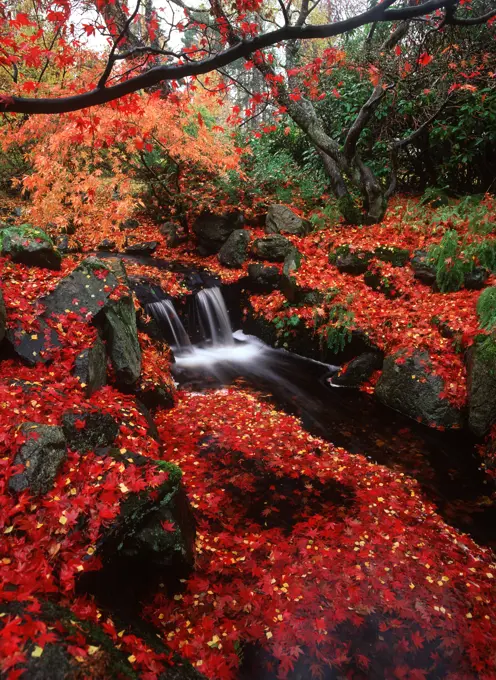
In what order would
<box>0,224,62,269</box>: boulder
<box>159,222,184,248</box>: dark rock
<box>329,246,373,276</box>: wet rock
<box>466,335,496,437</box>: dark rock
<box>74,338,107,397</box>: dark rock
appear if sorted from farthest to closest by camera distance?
<box>159,222,184,248</box>: dark rock < <box>329,246,373,276</box>: wet rock < <box>0,224,62,269</box>: boulder < <box>466,335,496,437</box>: dark rock < <box>74,338,107,397</box>: dark rock

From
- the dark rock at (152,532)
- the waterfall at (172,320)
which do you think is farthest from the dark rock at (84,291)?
the dark rock at (152,532)

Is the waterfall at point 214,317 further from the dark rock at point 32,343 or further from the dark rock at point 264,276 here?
the dark rock at point 32,343

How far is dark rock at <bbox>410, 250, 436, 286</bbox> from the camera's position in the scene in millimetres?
8852

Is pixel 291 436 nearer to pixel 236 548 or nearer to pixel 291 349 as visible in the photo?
pixel 236 548

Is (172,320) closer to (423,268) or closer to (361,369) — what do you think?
(361,369)

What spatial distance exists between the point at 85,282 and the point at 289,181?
31.4ft

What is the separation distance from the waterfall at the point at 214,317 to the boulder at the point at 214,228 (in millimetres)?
2082

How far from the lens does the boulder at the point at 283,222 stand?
456 inches

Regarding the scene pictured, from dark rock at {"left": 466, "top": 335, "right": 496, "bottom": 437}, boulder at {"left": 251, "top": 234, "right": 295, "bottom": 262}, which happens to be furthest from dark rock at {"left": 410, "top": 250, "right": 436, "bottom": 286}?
boulder at {"left": 251, "top": 234, "right": 295, "bottom": 262}

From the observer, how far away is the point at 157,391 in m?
6.89

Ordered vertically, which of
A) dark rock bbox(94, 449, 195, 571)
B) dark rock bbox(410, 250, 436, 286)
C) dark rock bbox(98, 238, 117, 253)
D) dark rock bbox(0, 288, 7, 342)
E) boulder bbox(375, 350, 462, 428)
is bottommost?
boulder bbox(375, 350, 462, 428)

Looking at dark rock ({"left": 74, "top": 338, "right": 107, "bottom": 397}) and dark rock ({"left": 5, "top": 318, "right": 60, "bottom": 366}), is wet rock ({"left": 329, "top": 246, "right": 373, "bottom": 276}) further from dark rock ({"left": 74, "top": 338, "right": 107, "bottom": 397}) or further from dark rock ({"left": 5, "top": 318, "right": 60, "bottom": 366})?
dark rock ({"left": 5, "top": 318, "right": 60, "bottom": 366})

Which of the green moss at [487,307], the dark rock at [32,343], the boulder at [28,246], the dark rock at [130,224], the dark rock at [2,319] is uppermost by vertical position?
the dark rock at [130,224]

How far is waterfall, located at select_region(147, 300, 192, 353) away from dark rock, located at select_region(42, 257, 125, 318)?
Result: 3225 millimetres
